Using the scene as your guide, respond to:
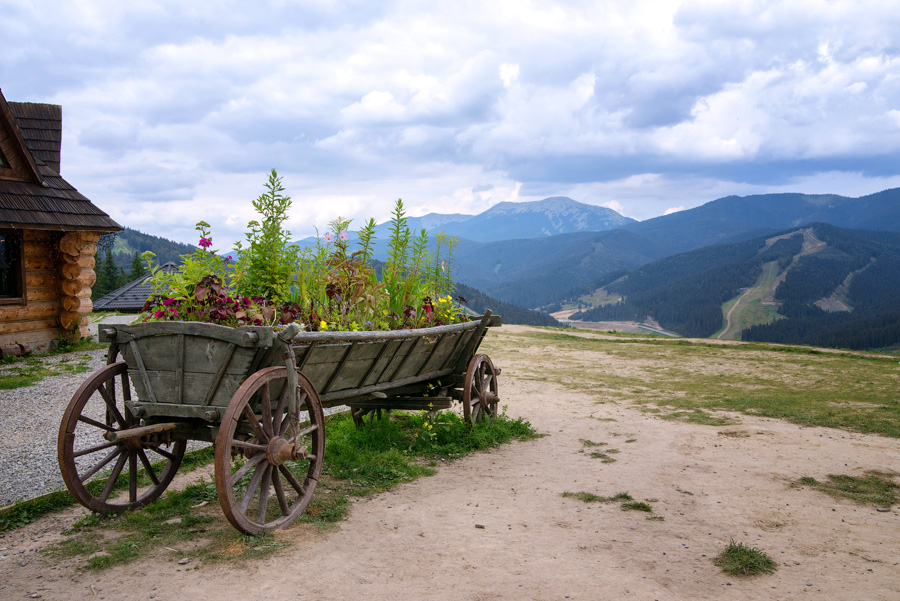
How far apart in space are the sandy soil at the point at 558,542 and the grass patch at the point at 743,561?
0.07 meters

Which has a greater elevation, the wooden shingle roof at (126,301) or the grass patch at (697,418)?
the wooden shingle roof at (126,301)

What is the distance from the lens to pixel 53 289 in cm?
1290

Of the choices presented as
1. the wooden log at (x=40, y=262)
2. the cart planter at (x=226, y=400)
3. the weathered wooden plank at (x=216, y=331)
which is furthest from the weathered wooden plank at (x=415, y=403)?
the wooden log at (x=40, y=262)

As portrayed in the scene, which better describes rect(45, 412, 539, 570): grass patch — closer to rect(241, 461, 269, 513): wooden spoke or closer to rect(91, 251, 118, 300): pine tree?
rect(241, 461, 269, 513): wooden spoke

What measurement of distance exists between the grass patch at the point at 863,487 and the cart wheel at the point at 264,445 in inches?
177

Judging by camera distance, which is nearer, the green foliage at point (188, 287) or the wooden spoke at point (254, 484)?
the wooden spoke at point (254, 484)

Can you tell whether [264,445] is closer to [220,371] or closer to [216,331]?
A: [220,371]

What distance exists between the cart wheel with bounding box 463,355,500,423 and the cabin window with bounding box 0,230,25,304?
10274 millimetres

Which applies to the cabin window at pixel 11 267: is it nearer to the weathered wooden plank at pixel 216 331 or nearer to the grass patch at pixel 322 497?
the grass patch at pixel 322 497

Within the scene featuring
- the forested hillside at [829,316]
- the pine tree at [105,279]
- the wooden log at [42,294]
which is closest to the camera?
the wooden log at [42,294]

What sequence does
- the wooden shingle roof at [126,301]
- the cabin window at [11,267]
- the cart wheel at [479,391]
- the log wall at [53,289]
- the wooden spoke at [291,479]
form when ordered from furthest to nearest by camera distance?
1. the wooden shingle roof at [126,301]
2. the log wall at [53,289]
3. the cabin window at [11,267]
4. the cart wheel at [479,391]
5. the wooden spoke at [291,479]

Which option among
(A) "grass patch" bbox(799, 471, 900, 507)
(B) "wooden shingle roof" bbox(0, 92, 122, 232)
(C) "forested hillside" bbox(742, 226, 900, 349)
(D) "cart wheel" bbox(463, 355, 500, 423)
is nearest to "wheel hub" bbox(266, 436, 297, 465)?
(D) "cart wheel" bbox(463, 355, 500, 423)

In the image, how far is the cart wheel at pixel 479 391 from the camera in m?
Answer: 6.73

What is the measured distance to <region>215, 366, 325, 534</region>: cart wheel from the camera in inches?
146
